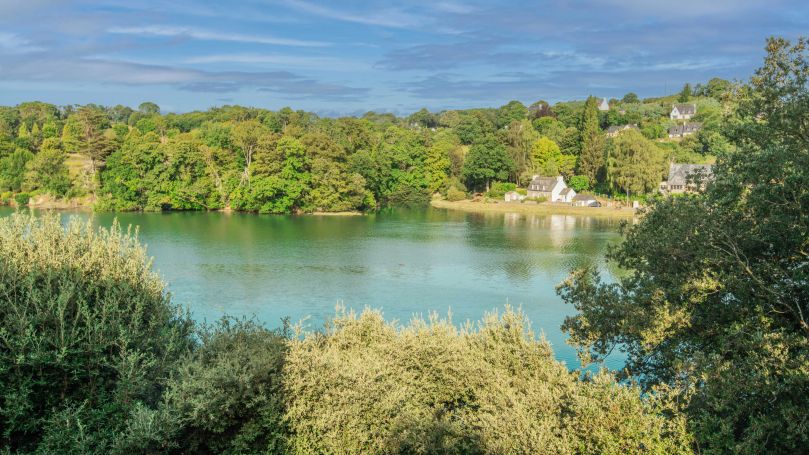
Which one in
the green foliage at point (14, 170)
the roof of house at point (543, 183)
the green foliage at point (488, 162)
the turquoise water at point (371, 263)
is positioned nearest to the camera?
the turquoise water at point (371, 263)

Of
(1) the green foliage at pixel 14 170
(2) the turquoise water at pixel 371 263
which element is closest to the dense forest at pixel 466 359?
(2) the turquoise water at pixel 371 263

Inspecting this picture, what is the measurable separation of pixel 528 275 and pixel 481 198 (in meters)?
44.4

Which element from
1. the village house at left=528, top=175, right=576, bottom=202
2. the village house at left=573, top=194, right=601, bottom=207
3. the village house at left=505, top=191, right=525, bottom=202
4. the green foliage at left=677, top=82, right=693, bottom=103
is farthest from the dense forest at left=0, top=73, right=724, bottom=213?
the green foliage at left=677, top=82, right=693, bottom=103

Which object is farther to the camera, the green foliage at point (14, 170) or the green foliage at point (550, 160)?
the green foliage at point (550, 160)

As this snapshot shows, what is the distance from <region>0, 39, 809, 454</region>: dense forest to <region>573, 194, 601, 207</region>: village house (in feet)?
192

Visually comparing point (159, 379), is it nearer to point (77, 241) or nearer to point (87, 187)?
point (77, 241)

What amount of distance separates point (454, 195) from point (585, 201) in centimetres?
1539

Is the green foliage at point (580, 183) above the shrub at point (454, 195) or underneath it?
above

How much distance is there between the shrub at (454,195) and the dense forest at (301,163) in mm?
173

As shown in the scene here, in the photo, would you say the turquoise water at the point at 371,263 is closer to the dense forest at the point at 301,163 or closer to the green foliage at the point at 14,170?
the dense forest at the point at 301,163

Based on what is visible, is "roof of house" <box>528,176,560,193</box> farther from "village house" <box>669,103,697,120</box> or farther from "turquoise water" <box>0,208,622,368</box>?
"village house" <box>669,103,697,120</box>

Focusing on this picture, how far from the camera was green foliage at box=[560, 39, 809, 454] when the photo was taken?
8320 millimetres

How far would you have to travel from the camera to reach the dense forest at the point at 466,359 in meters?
8.45

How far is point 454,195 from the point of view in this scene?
247 feet
